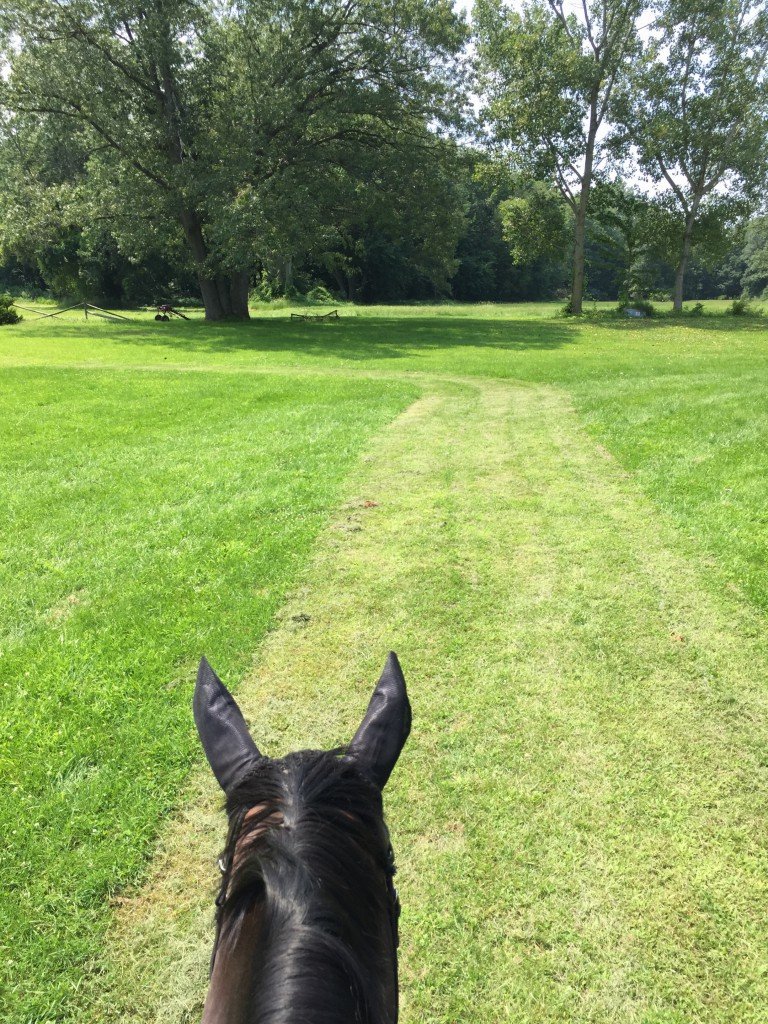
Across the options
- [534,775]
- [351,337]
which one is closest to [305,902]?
[534,775]

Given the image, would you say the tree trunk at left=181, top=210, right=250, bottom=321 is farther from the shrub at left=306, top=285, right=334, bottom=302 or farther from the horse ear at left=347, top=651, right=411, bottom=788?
the horse ear at left=347, top=651, right=411, bottom=788

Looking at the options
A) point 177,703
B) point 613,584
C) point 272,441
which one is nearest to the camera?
point 177,703

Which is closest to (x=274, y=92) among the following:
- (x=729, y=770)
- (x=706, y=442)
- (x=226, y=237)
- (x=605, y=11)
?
(x=226, y=237)

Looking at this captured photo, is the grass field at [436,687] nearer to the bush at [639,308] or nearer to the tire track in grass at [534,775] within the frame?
the tire track in grass at [534,775]

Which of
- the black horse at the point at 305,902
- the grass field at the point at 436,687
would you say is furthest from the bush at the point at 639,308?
the black horse at the point at 305,902

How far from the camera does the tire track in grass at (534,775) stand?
2.27 meters

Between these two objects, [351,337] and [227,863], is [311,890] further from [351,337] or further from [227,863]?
[351,337]

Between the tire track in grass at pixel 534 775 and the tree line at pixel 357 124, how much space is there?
74.0ft

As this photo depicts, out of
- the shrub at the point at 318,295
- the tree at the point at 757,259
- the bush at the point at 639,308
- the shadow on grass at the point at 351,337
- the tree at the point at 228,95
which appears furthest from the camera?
the tree at the point at 757,259

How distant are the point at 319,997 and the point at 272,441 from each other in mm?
8980

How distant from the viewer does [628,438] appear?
9.77m

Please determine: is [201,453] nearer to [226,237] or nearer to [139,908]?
Answer: [139,908]

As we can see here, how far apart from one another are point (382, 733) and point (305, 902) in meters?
0.66

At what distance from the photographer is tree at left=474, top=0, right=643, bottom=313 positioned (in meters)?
32.5
